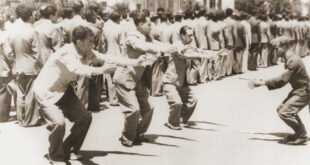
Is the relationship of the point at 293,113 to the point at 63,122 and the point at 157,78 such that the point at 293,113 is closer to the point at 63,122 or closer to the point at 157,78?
the point at 63,122

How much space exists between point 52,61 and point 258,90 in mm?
7401

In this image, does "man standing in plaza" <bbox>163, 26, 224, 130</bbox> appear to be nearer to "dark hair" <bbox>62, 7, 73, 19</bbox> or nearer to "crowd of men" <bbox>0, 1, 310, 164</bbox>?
"crowd of men" <bbox>0, 1, 310, 164</bbox>

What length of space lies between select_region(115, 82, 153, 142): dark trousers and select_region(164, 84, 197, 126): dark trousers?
2.60 ft

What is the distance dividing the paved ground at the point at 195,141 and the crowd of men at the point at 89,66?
0.31 metres

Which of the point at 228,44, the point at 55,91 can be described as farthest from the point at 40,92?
the point at 228,44

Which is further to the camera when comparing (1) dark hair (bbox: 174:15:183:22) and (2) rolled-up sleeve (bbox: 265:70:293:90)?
(1) dark hair (bbox: 174:15:183:22)

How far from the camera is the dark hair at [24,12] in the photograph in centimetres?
988

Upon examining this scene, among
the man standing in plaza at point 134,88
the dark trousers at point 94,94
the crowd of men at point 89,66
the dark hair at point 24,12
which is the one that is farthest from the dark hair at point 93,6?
the man standing in plaza at point 134,88

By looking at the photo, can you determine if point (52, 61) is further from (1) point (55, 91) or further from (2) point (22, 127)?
(2) point (22, 127)

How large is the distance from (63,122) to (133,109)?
4.47 feet

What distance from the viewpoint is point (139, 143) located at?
886 cm

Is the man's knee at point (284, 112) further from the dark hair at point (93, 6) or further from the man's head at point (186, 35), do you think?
the dark hair at point (93, 6)

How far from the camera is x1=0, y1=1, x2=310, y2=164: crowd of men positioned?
7484 mm

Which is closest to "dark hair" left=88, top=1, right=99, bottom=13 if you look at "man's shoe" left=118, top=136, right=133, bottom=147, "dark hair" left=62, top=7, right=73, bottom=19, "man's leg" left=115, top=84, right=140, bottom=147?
"dark hair" left=62, top=7, right=73, bottom=19
